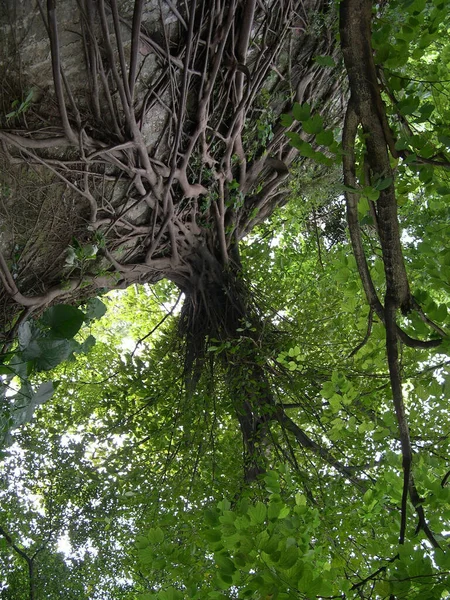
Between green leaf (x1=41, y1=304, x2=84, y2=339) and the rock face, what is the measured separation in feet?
0.35

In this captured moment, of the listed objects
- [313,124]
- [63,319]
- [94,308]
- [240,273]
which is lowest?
[313,124]

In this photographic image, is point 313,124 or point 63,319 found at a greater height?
point 63,319

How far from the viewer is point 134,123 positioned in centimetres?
187

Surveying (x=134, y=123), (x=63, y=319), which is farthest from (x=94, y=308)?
(x=134, y=123)

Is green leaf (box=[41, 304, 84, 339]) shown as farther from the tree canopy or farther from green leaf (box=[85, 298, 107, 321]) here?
green leaf (box=[85, 298, 107, 321])

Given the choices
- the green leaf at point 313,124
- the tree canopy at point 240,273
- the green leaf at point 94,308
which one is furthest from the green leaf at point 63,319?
the green leaf at point 313,124

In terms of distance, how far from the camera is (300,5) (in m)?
2.27

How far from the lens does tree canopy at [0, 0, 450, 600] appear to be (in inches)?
43.2

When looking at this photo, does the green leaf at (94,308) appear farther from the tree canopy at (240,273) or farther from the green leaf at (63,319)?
the green leaf at (63,319)

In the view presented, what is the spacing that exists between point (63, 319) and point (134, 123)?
2.58ft

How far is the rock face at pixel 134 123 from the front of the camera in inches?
66.2

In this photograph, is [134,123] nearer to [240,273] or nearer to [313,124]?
[313,124]

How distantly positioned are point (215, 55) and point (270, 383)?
144 cm

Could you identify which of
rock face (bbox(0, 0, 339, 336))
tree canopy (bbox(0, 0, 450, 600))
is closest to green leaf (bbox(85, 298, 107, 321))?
tree canopy (bbox(0, 0, 450, 600))
